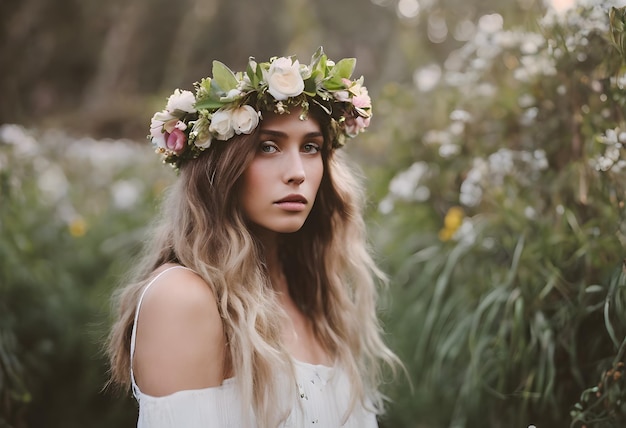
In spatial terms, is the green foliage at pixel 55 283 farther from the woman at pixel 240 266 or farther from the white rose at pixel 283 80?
the white rose at pixel 283 80

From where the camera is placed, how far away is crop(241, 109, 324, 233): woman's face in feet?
6.42

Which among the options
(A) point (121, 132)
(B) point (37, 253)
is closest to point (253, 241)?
(B) point (37, 253)

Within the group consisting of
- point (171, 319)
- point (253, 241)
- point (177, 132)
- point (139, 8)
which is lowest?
point (171, 319)

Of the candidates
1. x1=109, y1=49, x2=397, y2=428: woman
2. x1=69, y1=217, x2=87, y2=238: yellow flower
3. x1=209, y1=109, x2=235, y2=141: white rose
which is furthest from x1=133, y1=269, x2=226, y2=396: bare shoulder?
x1=69, y1=217, x2=87, y2=238: yellow flower

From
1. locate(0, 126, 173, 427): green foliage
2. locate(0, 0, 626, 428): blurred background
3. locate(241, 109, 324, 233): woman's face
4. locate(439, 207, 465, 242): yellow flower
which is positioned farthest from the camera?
locate(439, 207, 465, 242): yellow flower

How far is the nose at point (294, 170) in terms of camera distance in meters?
1.94

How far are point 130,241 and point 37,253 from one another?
23.2 inches

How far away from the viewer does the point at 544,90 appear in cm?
292

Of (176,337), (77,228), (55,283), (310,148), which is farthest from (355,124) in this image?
(77,228)

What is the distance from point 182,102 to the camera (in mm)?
1987

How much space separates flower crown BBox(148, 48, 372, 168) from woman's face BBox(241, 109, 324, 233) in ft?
0.17

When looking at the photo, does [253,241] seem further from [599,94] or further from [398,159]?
[398,159]

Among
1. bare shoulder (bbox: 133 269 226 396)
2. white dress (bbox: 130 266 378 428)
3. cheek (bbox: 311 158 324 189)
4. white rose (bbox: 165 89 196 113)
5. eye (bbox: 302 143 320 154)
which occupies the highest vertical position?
white rose (bbox: 165 89 196 113)

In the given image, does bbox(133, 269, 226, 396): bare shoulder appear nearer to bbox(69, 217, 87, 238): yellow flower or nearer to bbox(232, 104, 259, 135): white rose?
bbox(232, 104, 259, 135): white rose
